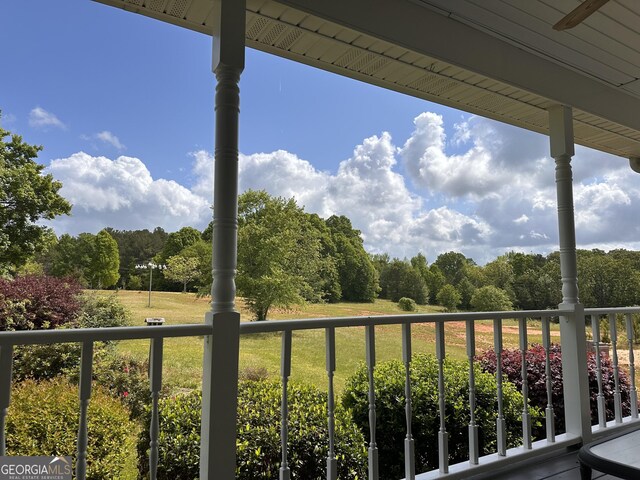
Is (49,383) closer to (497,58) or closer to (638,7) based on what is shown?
(497,58)

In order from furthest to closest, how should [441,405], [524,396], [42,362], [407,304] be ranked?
[407,304] → [42,362] → [524,396] → [441,405]

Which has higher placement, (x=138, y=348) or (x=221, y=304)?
(x=221, y=304)

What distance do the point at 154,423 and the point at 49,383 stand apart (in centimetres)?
254

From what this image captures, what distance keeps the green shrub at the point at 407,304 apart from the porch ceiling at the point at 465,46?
5.24 meters

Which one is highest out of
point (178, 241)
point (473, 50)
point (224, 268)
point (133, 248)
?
point (473, 50)

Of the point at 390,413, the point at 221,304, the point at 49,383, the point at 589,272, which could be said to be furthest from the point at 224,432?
the point at 589,272

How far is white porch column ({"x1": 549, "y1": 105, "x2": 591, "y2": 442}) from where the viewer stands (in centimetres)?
250

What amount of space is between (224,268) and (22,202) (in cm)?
490

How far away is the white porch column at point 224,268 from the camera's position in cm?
139

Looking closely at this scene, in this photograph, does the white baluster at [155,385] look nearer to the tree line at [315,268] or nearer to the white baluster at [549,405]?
the white baluster at [549,405]

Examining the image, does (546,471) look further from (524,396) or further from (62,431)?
(62,431)

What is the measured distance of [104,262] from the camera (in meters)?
5.36

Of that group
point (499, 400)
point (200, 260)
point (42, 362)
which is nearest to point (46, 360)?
point (42, 362)

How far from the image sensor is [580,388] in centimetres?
250
